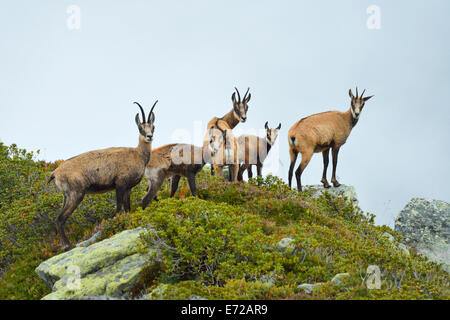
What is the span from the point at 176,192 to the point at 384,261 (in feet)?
21.8

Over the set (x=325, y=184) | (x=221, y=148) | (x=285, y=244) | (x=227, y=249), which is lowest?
(x=325, y=184)

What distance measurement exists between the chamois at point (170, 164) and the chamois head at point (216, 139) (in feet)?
3.42

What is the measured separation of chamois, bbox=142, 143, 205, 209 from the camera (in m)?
10.9

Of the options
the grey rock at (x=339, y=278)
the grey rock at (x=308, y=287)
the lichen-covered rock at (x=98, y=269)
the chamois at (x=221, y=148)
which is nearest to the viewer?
the grey rock at (x=308, y=287)

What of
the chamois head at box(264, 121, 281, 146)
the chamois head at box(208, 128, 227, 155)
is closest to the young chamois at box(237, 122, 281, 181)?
the chamois head at box(264, 121, 281, 146)

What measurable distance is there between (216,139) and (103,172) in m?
4.49

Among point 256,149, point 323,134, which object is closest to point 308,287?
point 323,134

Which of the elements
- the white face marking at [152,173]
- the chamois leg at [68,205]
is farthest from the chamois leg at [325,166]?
the chamois leg at [68,205]

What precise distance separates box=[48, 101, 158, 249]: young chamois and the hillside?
0.85 meters

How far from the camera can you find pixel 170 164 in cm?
1115

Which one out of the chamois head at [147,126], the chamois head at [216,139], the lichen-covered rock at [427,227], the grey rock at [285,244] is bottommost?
the lichen-covered rock at [427,227]

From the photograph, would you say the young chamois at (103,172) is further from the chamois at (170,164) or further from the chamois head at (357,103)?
the chamois head at (357,103)

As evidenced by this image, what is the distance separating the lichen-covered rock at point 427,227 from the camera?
1492 centimetres

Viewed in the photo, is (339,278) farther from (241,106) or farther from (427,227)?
(427,227)
